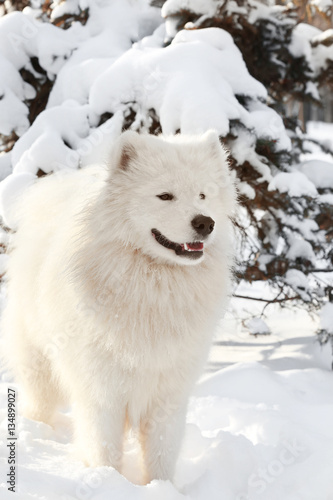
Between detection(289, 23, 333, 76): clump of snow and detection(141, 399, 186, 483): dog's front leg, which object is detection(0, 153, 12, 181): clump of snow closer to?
detection(141, 399, 186, 483): dog's front leg

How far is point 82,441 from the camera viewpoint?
2.97m

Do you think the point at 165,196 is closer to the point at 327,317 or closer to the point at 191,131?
the point at 191,131

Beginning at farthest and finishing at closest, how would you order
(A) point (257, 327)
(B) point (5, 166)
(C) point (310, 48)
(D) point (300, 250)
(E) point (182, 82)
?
(A) point (257, 327), (C) point (310, 48), (D) point (300, 250), (B) point (5, 166), (E) point (182, 82)

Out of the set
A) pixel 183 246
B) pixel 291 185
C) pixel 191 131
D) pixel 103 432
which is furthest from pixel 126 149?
pixel 291 185

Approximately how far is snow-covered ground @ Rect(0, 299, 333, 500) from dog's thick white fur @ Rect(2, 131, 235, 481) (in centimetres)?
26

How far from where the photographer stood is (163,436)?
296 centimetres

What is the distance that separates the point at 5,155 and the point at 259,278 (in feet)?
9.63

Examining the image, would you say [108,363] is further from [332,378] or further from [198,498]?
[332,378]

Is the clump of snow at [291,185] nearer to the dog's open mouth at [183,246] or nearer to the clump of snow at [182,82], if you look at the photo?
the clump of snow at [182,82]

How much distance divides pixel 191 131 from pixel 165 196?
5.47 ft

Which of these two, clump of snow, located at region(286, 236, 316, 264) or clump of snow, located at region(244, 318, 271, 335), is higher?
clump of snow, located at region(286, 236, 316, 264)

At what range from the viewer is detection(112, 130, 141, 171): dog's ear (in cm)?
277

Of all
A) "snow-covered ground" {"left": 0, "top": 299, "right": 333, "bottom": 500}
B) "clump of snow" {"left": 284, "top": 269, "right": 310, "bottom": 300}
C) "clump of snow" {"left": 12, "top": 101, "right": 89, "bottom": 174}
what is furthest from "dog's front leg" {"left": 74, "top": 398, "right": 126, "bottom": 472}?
"clump of snow" {"left": 284, "top": 269, "right": 310, "bottom": 300}

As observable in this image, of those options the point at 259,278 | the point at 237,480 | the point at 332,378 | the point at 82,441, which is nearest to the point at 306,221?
the point at 259,278
